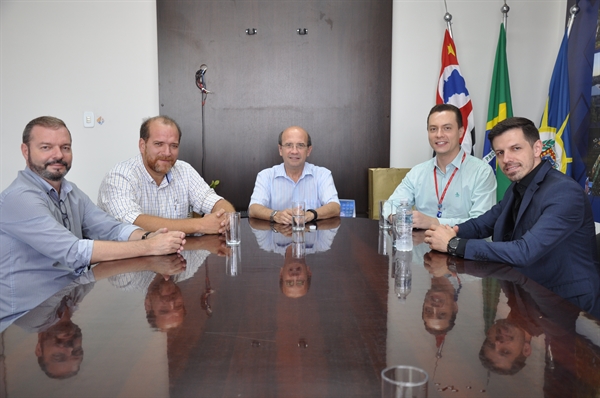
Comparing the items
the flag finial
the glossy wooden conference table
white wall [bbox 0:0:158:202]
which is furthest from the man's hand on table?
white wall [bbox 0:0:158:202]

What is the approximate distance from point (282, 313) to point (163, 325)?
0.30 metres

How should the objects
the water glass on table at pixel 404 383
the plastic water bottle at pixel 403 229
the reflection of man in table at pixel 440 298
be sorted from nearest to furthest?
the water glass on table at pixel 404 383 → the reflection of man in table at pixel 440 298 → the plastic water bottle at pixel 403 229

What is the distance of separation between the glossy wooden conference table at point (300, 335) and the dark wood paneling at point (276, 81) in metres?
2.85

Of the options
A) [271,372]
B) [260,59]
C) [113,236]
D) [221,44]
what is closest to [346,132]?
[260,59]

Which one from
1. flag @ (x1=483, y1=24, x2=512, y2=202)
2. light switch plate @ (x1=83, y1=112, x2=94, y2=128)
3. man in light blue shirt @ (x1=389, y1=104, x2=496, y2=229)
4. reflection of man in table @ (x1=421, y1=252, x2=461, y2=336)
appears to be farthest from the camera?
light switch plate @ (x1=83, y1=112, x2=94, y2=128)

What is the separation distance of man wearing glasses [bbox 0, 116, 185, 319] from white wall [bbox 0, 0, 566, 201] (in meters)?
2.42

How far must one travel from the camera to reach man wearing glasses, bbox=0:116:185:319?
194 centimetres

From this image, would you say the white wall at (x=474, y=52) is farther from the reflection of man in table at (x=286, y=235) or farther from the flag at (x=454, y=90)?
the reflection of man in table at (x=286, y=235)

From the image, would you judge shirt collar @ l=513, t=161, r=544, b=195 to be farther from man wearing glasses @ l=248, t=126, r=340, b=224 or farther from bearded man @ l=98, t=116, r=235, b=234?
bearded man @ l=98, t=116, r=235, b=234

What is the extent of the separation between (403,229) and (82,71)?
12.1ft

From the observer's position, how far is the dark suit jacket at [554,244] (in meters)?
1.91

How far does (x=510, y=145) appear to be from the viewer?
2.22 m

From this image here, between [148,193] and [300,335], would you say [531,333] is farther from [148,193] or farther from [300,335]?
[148,193]

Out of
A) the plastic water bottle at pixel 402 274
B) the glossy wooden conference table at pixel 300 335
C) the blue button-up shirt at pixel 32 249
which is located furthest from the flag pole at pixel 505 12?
the blue button-up shirt at pixel 32 249
